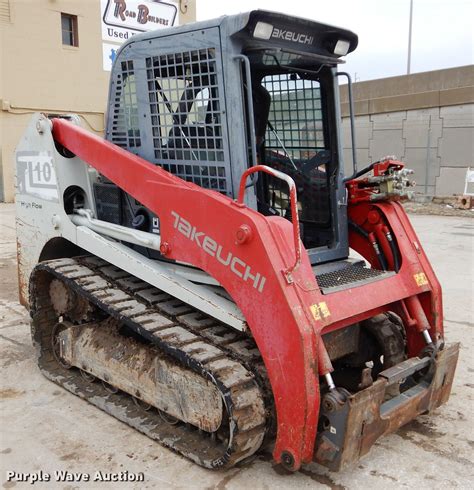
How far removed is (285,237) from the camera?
121 inches

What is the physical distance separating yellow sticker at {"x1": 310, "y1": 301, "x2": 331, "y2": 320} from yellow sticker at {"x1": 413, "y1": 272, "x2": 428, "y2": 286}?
3.18 feet

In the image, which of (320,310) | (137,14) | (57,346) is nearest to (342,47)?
(320,310)

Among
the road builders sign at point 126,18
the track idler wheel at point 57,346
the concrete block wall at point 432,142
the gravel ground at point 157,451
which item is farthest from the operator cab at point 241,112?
the road builders sign at point 126,18

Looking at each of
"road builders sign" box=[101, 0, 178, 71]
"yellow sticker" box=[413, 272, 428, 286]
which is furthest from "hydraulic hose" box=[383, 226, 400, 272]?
"road builders sign" box=[101, 0, 178, 71]

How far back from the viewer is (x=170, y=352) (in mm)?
3256

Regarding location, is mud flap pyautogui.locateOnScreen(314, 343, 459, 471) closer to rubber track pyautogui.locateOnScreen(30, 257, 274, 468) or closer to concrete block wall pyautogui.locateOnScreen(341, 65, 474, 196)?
rubber track pyautogui.locateOnScreen(30, 257, 274, 468)

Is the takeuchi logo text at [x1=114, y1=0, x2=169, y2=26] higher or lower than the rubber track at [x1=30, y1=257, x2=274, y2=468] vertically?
higher

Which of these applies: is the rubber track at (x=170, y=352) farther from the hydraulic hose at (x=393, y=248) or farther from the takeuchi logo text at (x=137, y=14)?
the takeuchi logo text at (x=137, y=14)

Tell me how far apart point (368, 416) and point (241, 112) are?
1801 millimetres

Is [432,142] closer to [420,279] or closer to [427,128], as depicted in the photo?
[427,128]

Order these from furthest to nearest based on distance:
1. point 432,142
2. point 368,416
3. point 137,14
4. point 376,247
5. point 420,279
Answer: point 137,14, point 432,142, point 376,247, point 420,279, point 368,416

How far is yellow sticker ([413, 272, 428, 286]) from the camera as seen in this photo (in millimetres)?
3773

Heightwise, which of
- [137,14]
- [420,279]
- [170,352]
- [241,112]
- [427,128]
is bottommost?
[170,352]

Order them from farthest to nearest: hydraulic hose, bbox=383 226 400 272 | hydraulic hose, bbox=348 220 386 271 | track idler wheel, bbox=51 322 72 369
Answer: track idler wheel, bbox=51 322 72 369 → hydraulic hose, bbox=348 220 386 271 → hydraulic hose, bbox=383 226 400 272
